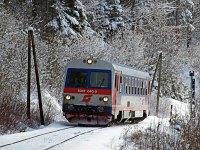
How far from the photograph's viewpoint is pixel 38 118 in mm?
23828

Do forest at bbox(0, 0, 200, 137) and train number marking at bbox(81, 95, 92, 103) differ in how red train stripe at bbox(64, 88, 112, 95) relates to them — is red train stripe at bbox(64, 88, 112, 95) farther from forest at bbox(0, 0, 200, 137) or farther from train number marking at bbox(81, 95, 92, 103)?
forest at bbox(0, 0, 200, 137)

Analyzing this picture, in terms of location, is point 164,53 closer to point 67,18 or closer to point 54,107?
point 67,18

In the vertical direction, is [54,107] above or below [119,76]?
below

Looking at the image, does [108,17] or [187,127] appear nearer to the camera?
[187,127]

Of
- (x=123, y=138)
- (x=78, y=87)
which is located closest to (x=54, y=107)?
(x=78, y=87)

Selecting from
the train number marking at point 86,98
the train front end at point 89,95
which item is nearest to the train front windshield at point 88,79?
the train front end at point 89,95

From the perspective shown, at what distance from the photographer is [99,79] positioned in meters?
22.3

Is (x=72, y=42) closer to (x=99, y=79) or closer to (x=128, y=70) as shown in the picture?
(x=128, y=70)

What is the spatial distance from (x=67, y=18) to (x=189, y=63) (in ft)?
99.2

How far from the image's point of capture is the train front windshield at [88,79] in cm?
2216

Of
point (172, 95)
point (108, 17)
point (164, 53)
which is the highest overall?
point (108, 17)

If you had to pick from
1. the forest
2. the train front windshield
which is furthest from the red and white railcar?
the forest

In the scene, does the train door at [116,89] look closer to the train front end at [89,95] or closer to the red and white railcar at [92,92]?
the red and white railcar at [92,92]

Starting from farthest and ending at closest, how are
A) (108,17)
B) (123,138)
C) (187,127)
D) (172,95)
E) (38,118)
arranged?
1. (172,95)
2. (108,17)
3. (38,118)
4. (123,138)
5. (187,127)
